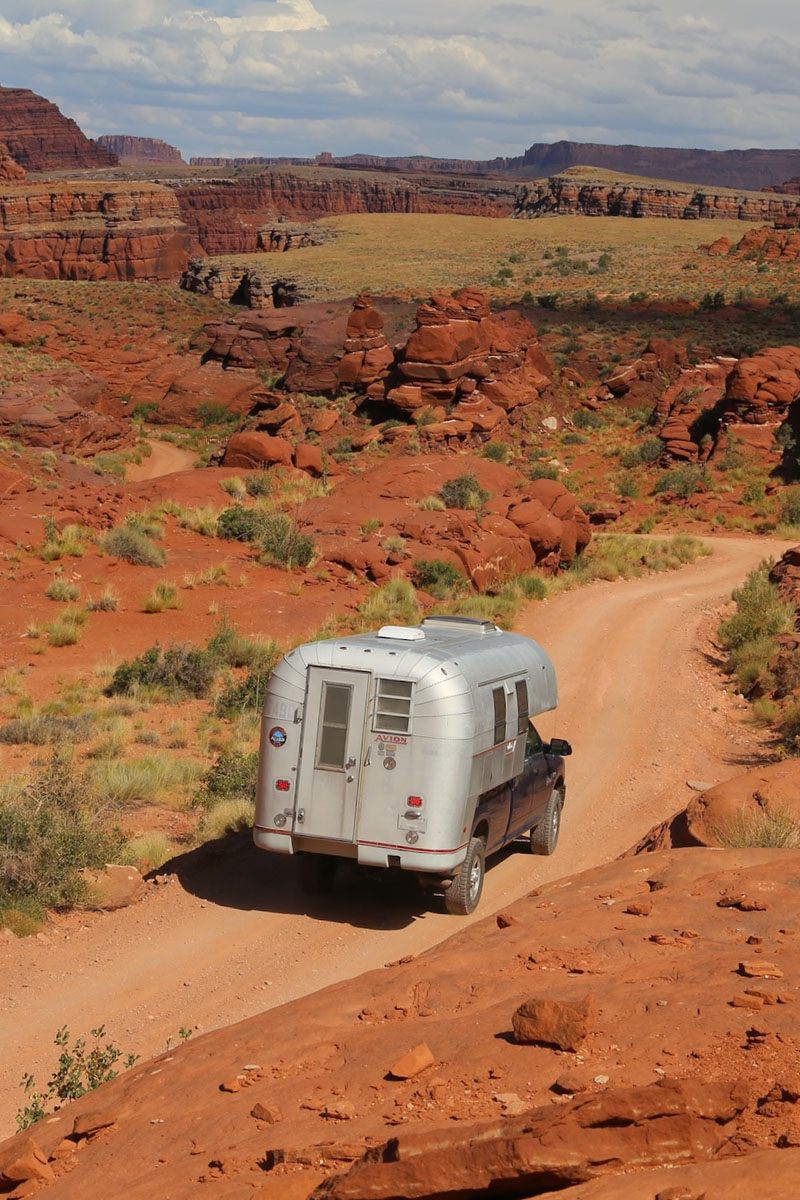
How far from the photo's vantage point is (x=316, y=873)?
10.8 m

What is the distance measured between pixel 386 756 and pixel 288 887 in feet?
7.78

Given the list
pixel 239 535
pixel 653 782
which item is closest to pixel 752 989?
pixel 653 782

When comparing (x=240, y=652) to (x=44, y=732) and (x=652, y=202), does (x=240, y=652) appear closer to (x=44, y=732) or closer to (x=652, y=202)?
(x=44, y=732)

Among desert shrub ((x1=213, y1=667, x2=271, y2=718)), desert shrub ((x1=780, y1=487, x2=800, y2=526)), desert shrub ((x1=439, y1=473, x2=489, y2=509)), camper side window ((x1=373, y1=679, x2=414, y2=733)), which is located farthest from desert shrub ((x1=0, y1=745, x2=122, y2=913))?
desert shrub ((x1=780, y1=487, x2=800, y2=526))

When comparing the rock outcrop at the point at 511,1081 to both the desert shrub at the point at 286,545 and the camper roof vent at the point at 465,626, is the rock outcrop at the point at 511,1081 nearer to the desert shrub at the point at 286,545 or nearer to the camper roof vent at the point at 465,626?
the camper roof vent at the point at 465,626

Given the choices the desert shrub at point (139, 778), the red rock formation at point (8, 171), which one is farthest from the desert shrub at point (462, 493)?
the red rock formation at point (8, 171)

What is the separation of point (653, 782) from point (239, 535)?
13748mm

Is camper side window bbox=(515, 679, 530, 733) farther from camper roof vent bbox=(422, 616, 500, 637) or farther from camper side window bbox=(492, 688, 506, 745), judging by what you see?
camper roof vent bbox=(422, 616, 500, 637)

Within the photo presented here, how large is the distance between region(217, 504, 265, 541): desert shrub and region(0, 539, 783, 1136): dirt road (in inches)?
383

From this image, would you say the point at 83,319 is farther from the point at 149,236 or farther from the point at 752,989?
the point at 752,989

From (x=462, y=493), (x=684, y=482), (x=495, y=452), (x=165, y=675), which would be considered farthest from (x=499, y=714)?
(x=495, y=452)

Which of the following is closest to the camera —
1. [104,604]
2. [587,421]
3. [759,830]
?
[759,830]

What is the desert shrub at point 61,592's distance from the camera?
2242 cm

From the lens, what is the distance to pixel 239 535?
26.3 meters
